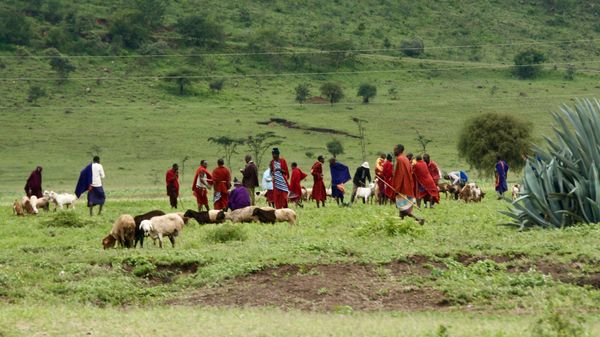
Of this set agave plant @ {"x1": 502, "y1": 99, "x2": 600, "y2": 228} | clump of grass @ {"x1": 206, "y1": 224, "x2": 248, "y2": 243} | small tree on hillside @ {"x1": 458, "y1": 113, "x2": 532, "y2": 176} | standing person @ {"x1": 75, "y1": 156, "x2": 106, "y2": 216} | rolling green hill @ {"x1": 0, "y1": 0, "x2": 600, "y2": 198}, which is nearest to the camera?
agave plant @ {"x1": 502, "y1": 99, "x2": 600, "y2": 228}

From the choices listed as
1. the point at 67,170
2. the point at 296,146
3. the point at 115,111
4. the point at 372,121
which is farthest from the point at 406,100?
the point at 67,170

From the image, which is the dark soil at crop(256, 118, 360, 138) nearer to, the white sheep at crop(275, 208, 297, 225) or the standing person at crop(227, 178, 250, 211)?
the standing person at crop(227, 178, 250, 211)

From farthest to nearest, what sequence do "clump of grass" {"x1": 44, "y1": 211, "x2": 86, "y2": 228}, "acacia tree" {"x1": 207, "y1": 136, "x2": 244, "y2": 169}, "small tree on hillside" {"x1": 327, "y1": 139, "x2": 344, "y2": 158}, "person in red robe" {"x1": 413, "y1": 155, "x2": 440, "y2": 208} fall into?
"small tree on hillside" {"x1": 327, "y1": 139, "x2": 344, "y2": 158} → "acacia tree" {"x1": 207, "y1": 136, "x2": 244, "y2": 169} → "person in red robe" {"x1": 413, "y1": 155, "x2": 440, "y2": 208} → "clump of grass" {"x1": 44, "y1": 211, "x2": 86, "y2": 228}

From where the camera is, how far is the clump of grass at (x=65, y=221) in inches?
809

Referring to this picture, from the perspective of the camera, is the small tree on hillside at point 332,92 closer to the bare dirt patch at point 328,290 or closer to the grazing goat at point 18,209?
the grazing goat at point 18,209

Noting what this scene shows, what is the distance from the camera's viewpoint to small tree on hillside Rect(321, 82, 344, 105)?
7569 centimetres

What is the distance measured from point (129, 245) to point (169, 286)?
3.27 metres

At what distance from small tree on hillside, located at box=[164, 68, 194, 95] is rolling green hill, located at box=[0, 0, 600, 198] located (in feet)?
1.44

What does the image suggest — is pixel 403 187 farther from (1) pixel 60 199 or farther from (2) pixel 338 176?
(1) pixel 60 199

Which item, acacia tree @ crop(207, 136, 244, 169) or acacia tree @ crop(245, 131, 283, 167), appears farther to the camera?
acacia tree @ crop(207, 136, 244, 169)

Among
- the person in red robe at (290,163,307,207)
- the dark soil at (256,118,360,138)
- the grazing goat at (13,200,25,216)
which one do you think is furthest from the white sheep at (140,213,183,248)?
the dark soil at (256,118,360,138)

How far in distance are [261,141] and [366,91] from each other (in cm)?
1786

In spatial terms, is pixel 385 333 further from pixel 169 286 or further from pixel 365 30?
pixel 365 30

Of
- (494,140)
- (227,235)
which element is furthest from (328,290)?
(494,140)
